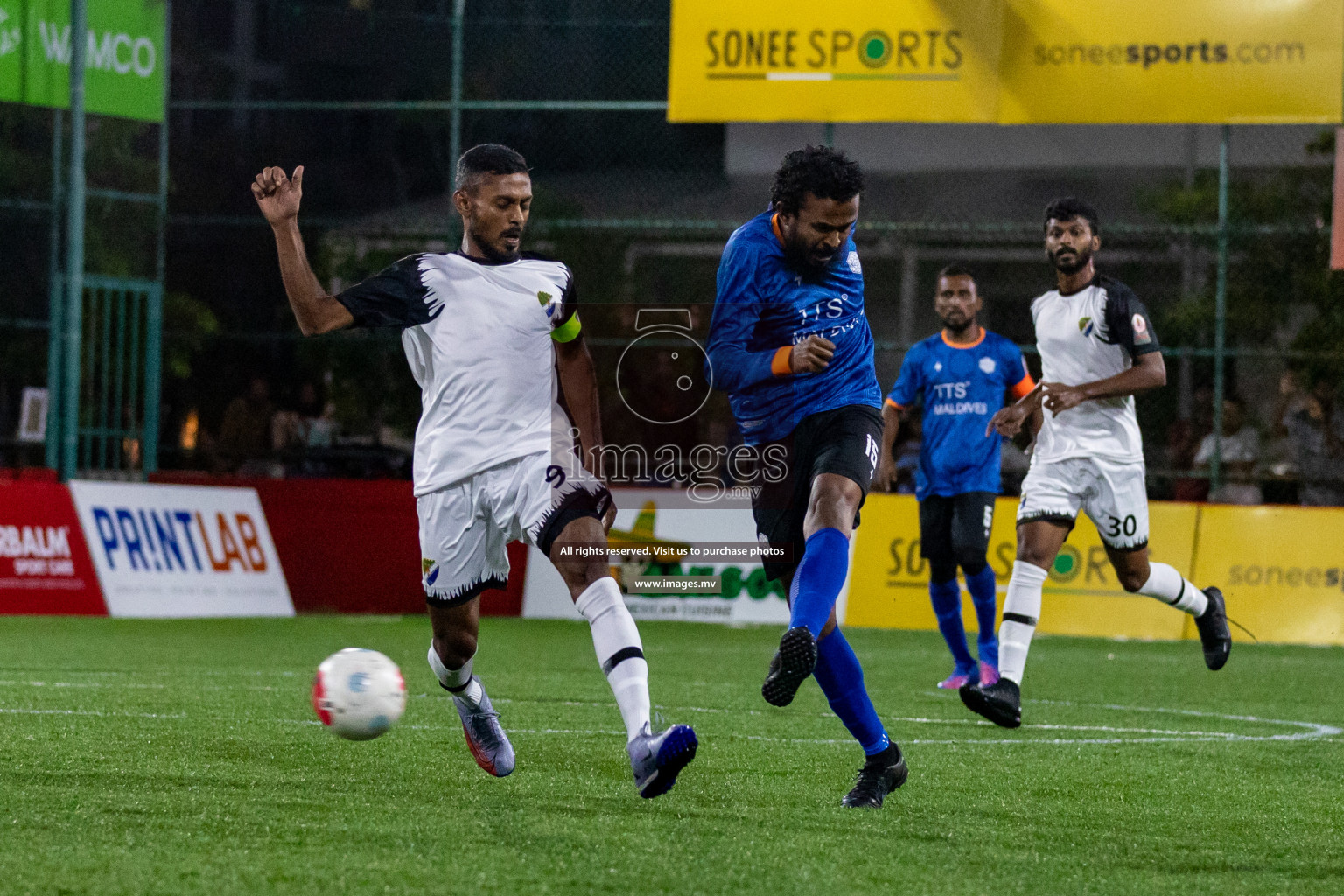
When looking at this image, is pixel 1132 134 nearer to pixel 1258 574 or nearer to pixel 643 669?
pixel 1258 574

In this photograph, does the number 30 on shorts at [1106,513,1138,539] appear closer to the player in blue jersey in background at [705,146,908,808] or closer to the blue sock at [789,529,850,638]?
the player in blue jersey in background at [705,146,908,808]

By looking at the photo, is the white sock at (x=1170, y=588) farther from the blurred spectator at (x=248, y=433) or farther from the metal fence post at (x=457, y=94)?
the blurred spectator at (x=248, y=433)

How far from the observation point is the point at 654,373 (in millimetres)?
16406

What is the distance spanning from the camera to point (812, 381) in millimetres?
5973

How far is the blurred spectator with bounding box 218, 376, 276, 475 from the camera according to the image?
17391mm

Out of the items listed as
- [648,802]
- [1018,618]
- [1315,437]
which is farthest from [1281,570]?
[648,802]

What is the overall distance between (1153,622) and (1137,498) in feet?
19.4

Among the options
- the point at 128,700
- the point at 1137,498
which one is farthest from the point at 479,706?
the point at 1137,498

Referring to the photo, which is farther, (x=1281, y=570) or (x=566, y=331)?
(x=1281, y=570)

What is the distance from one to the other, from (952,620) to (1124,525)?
6.34ft

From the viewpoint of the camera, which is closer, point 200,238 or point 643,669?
point 643,669

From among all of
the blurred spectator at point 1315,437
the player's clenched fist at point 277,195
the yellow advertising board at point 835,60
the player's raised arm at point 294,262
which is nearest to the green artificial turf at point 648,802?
the player's raised arm at point 294,262

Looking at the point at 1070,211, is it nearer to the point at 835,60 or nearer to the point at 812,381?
the point at 812,381

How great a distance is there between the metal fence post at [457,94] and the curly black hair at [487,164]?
11.9 meters
